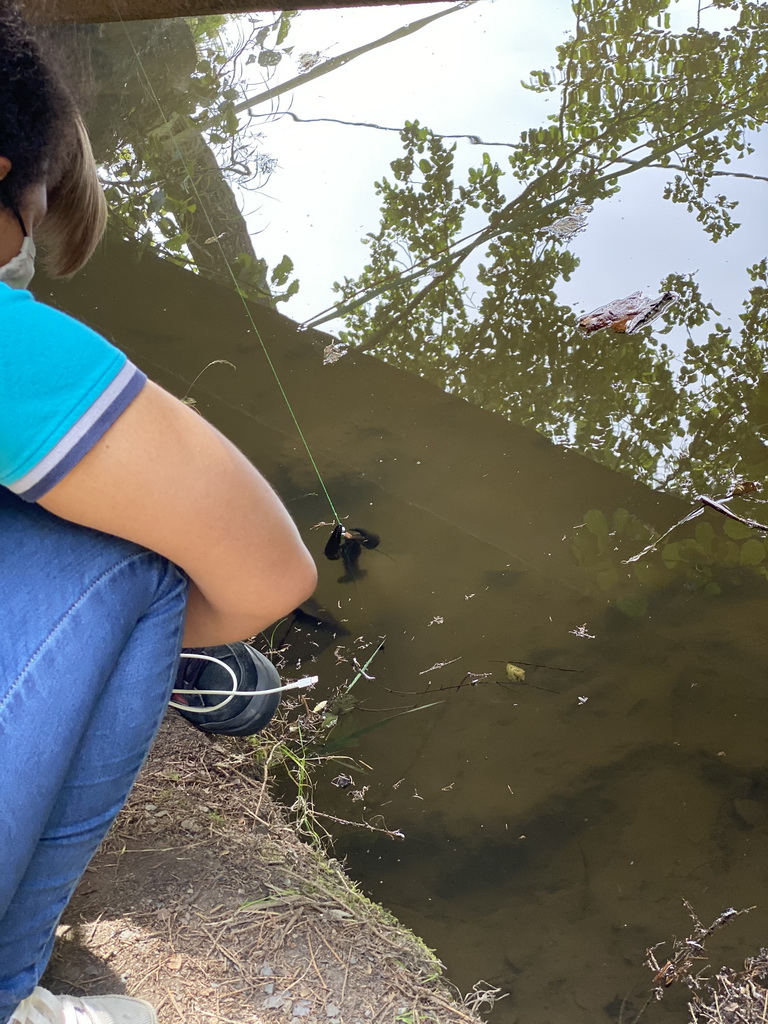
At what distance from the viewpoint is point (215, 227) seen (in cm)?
332

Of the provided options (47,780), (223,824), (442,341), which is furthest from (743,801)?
(442,341)

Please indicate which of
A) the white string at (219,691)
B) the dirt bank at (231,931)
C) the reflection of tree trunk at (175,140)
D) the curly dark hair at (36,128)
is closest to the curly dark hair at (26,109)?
the curly dark hair at (36,128)

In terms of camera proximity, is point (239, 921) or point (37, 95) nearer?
point (37, 95)

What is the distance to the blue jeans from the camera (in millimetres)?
998

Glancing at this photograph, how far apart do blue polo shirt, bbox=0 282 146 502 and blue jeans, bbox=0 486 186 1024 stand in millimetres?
177

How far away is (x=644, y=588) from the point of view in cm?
204

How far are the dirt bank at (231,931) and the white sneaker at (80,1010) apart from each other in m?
0.07

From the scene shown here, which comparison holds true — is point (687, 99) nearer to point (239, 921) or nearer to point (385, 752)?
point (385, 752)

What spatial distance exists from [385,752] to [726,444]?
1.18m

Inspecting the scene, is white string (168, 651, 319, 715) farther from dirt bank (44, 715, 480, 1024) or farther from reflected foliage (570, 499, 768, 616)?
reflected foliage (570, 499, 768, 616)

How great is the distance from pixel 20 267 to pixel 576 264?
2.03 m

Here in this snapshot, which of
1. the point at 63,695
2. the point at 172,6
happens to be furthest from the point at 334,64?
the point at 63,695

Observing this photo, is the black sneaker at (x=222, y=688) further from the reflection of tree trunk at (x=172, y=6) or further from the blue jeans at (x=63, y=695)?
the reflection of tree trunk at (x=172, y=6)

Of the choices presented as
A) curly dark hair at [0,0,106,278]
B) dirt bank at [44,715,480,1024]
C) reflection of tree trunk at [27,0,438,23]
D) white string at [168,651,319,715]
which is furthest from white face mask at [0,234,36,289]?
reflection of tree trunk at [27,0,438,23]
